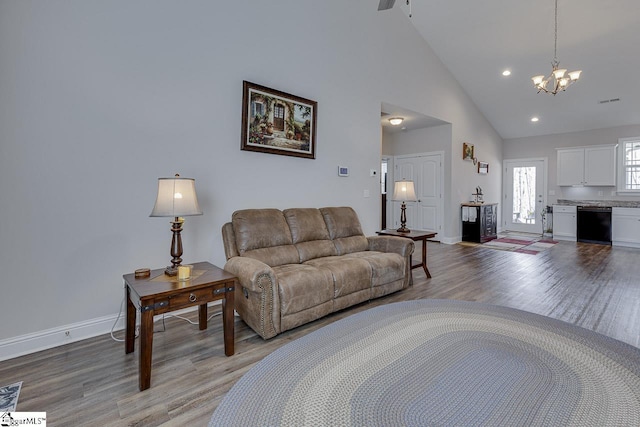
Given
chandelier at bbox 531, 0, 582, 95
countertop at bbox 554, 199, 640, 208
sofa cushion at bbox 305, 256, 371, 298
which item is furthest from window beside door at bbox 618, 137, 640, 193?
sofa cushion at bbox 305, 256, 371, 298

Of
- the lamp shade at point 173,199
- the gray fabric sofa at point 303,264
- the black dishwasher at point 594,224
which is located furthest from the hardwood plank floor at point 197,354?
the black dishwasher at point 594,224

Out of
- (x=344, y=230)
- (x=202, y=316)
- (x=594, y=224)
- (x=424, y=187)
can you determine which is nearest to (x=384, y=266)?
(x=344, y=230)

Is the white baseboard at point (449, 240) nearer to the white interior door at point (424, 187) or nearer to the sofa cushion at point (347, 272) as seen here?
the white interior door at point (424, 187)

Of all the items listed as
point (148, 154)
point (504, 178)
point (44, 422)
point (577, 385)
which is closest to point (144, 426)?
point (44, 422)

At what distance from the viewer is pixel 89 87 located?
2287mm

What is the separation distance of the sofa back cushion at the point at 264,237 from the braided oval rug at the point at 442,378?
823 mm

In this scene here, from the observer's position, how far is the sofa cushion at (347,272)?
8.83ft

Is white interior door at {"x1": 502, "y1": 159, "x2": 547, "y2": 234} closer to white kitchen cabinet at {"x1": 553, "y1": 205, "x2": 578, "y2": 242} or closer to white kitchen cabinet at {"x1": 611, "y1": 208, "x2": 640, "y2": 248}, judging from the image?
white kitchen cabinet at {"x1": 553, "y1": 205, "x2": 578, "y2": 242}

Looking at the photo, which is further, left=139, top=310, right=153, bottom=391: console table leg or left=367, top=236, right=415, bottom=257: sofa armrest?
left=367, top=236, right=415, bottom=257: sofa armrest

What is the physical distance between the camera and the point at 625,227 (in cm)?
638

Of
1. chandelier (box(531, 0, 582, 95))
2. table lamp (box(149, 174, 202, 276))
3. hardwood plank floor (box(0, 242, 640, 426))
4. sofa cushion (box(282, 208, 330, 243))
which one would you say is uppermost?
chandelier (box(531, 0, 582, 95))

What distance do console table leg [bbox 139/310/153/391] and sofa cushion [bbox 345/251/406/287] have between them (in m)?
1.98

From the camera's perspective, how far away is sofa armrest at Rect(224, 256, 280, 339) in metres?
2.23

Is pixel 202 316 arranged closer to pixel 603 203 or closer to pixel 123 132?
pixel 123 132
